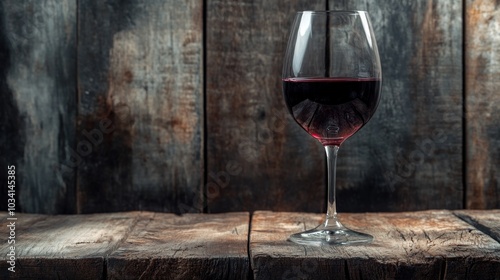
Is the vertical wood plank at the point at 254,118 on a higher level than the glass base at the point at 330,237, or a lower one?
higher

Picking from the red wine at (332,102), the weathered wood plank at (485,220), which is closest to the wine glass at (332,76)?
the red wine at (332,102)

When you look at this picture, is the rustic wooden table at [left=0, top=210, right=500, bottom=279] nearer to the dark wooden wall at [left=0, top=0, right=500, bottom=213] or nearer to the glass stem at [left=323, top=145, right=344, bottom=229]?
the glass stem at [left=323, top=145, right=344, bottom=229]

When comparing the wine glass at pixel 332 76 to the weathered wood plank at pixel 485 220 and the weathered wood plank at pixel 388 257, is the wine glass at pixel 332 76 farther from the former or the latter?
the weathered wood plank at pixel 485 220

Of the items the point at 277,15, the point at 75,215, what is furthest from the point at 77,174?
the point at 277,15

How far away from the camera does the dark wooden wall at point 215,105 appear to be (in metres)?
1.69

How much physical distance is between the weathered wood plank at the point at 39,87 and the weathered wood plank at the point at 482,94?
0.79 m

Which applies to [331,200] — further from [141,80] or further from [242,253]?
[141,80]

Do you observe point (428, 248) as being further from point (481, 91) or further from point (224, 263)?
point (481, 91)

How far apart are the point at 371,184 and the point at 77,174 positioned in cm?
60

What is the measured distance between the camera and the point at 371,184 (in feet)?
5.65

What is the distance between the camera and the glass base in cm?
126

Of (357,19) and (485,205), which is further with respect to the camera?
(485,205)

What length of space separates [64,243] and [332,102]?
458 mm

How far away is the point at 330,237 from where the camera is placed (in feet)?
4.19
